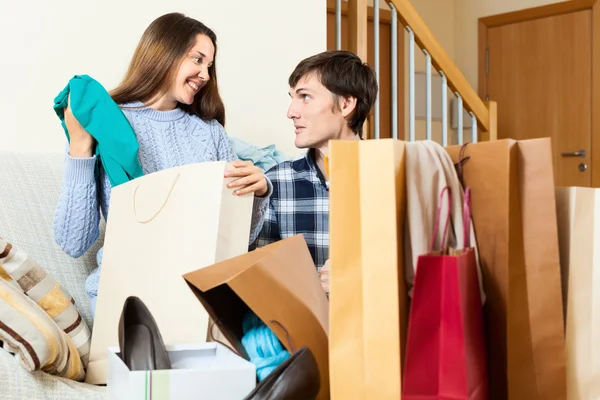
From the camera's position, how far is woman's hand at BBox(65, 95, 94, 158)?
62.9 inches

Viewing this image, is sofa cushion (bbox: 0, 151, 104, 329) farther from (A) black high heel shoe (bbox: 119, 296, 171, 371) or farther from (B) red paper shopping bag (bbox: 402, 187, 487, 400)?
(B) red paper shopping bag (bbox: 402, 187, 487, 400)

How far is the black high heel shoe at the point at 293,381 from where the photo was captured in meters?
0.75

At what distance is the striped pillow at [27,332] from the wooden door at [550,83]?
386 cm

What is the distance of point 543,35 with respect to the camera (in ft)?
15.5

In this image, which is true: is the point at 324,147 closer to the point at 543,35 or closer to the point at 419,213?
the point at 419,213

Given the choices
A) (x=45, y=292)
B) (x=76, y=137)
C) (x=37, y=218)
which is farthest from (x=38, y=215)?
(x=45, y=292)

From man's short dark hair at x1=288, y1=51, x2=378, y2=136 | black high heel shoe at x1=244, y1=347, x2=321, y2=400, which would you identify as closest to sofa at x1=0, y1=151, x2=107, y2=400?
man's short dark hair at x1=288, y1=51, x2=378, y2=136

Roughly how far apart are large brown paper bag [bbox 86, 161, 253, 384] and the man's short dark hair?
2.94ft

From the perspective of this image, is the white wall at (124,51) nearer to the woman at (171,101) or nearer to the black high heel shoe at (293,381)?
the woman at (171,101)

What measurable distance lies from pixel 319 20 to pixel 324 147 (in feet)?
2.59

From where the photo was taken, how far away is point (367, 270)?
717mm

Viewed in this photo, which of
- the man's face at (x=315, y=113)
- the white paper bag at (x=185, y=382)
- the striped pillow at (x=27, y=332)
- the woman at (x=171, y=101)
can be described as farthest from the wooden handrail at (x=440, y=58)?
the white paper bag at (x=185, y=382)

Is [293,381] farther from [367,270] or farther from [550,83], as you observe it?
[550,83]

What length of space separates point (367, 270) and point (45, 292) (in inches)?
35.9
